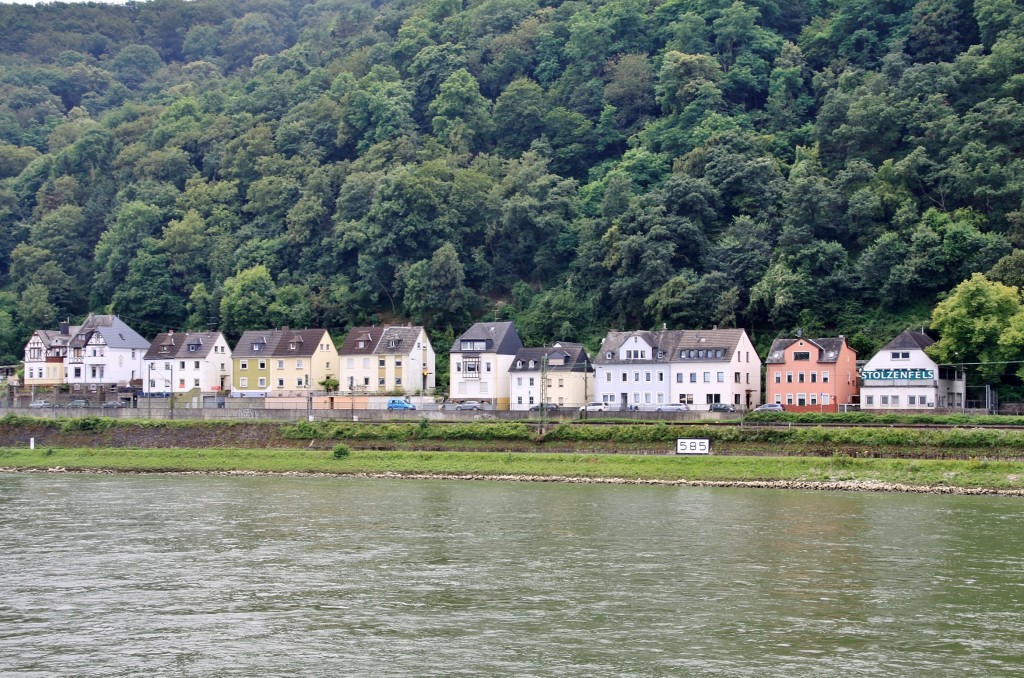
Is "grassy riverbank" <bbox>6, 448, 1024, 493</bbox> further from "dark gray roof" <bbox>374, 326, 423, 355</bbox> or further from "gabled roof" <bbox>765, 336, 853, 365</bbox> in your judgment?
"dark gray roof" <bbox>374, 326, 423, 355</bbox>

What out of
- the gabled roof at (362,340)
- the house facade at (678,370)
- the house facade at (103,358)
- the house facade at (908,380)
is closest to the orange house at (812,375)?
the house facade at (908,380)

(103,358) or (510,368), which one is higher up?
(103,358)

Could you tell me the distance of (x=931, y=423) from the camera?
53.1m

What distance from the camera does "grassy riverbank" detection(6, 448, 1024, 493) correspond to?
47.4 metres

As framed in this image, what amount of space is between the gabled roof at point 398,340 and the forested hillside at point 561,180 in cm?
554

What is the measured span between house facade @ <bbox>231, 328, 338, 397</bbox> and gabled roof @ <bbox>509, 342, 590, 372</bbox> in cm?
1450

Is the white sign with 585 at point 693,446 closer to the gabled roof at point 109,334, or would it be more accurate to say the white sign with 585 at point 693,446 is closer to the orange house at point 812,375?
the orange house at point 812,375

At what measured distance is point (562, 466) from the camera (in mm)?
53250

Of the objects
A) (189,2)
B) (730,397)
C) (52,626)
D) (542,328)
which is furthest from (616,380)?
(189,2)

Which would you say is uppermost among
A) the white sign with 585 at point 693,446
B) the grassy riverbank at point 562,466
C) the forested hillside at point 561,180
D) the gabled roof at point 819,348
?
the forested hillside at point 561,180

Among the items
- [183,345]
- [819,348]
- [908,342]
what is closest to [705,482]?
[819,348]

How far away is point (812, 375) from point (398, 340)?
26998 mm

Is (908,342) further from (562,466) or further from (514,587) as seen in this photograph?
(514,587)

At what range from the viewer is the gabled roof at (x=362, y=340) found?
78375 millimetres
